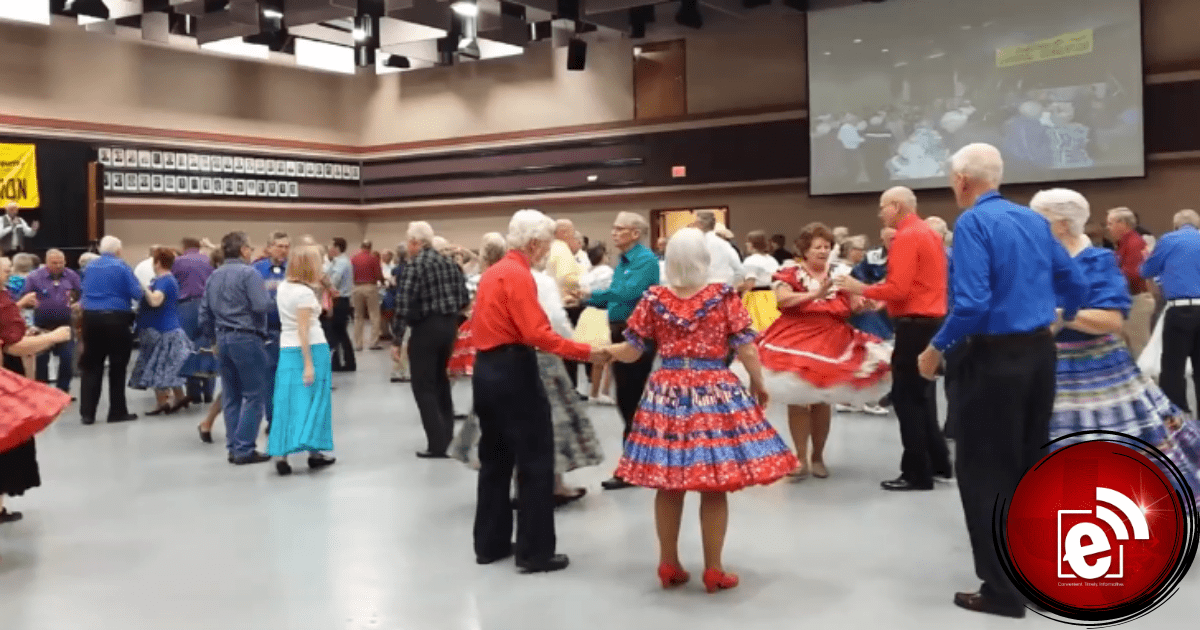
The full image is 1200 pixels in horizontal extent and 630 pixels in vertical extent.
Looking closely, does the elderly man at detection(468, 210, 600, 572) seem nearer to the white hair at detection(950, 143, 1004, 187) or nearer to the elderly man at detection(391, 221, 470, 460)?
the white hair at detection(950, 143, 1004, 187)

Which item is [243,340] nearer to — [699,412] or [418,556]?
[418,556]

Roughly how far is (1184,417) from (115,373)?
7736 millimetres

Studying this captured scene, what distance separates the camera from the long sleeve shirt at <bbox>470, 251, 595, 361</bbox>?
161 inches

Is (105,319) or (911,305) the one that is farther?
(105,319)

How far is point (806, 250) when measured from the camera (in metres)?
5.73

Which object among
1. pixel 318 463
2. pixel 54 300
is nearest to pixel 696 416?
pixel 318 463

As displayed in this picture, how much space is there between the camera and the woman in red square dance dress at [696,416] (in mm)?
3740

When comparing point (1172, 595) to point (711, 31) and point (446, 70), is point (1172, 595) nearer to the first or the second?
point (711, 31)

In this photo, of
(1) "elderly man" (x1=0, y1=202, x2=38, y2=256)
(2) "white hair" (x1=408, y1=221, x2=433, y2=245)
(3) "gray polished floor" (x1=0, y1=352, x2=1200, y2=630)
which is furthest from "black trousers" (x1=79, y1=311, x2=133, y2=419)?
(1) "elderly man" (x1=0, y1=202, x2=38, y2=256)

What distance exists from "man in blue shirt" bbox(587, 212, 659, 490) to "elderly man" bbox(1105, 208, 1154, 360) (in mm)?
4167

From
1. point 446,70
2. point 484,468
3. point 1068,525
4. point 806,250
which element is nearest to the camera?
point 1068,525

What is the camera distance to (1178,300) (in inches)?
258

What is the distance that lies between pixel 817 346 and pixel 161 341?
593cm

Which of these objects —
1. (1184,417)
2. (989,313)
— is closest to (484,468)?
(989,313)
